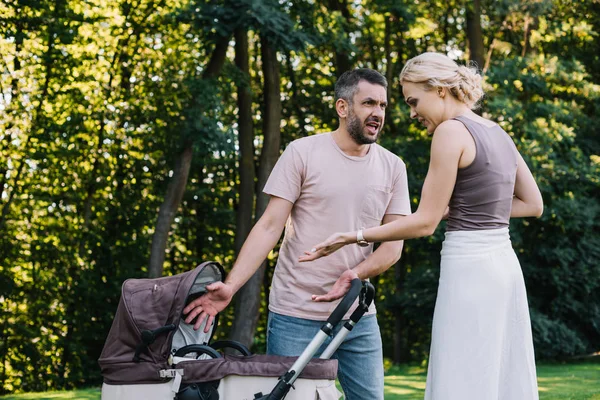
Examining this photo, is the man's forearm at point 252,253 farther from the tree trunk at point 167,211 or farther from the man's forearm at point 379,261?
the tree trunk at point 167,211

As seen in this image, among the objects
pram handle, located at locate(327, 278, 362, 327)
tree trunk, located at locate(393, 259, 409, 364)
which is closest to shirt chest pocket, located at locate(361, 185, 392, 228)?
pram handle, located at locate(327, 278, 362, 327)

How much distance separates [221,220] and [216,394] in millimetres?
17960

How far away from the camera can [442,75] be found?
3477 mm

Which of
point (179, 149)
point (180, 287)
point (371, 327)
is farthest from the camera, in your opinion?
point (179, 149)

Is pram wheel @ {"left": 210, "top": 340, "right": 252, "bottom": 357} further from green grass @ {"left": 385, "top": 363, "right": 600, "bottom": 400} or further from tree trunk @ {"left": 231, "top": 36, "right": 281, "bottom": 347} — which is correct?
tree trunk @ {"left": 231, "top": 36, "right": 281, "bottom": 347}

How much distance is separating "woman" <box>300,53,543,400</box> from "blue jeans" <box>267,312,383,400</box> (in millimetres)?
605

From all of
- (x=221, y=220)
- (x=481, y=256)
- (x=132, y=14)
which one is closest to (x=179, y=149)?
(x=132, y=14)

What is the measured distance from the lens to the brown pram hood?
3.67 metres

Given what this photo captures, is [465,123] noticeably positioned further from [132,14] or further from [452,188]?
[132,14]

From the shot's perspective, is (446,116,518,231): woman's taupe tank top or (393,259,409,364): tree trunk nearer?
(446,116,518,231): woman's taupe tank top

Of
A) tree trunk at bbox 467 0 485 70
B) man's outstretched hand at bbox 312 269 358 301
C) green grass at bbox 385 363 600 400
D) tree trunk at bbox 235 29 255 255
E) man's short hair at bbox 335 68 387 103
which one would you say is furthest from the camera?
tree trunk at bbox 467 0 485 70

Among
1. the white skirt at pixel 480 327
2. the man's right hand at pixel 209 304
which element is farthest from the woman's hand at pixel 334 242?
the man's right hand at pixel 209 304

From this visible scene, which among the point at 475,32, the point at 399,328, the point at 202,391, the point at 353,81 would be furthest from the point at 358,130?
the point at 399,328

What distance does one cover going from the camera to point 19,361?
17.5 m
